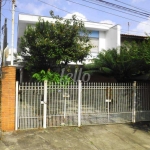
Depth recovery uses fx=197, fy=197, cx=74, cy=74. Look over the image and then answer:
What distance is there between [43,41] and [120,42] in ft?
24.4

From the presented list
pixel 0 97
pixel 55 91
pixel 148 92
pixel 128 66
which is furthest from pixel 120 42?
pixel 0 97

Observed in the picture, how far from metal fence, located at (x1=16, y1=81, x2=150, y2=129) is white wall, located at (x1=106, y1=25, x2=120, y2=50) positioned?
22.3ft

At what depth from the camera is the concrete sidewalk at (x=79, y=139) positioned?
5488 millimetres

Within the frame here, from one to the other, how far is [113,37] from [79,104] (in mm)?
9251

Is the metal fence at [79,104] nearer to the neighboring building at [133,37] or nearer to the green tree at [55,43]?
the green tree at [55,43]

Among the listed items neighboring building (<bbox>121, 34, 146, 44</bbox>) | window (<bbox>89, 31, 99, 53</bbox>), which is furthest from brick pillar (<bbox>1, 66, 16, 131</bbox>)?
window (<bbox>89, 31, 99, 53</bbox>)

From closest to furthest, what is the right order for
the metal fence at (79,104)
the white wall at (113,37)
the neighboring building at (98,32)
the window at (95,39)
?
the metal fence at (79,104) < the neighboring building at (98,32) < the white wall at (113,37) < the window at (95,39)

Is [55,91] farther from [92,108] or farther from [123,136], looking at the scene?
[123,136]

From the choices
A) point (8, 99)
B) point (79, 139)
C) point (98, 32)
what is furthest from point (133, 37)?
point (8, 99)

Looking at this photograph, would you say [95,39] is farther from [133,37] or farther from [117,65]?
[117,65]

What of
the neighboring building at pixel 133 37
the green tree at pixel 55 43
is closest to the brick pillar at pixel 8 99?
the green tree at pixel 55 43

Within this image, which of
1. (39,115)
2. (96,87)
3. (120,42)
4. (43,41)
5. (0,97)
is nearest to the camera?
(0,97)

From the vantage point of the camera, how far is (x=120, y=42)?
48.4ft

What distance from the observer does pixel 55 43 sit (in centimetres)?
928
